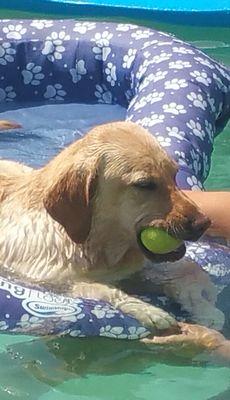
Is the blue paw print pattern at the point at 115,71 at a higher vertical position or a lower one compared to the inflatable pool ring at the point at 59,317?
lower

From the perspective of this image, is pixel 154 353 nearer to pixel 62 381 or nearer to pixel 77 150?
pixel 62 381

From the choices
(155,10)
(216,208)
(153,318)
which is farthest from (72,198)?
(155,10)

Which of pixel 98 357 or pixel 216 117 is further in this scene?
pixel 216 117

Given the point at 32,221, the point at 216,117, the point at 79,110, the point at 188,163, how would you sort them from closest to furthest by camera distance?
the point at 32,221, the point at 188,163, the point at 216,117, the point at 79,110

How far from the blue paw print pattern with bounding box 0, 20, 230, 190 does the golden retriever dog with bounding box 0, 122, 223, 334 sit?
151 centimetres

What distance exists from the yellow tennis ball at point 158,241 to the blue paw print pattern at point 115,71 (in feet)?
5.35

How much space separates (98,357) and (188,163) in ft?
4.58

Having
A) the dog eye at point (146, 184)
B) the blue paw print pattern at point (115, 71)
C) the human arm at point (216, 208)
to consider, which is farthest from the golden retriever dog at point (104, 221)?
the blue paw print pattern at point (115, 71)

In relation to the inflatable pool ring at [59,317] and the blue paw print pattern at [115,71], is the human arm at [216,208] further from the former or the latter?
the blue paw print pattern at [115,71]

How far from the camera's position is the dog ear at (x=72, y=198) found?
4035 mm

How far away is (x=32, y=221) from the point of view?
4293 mm

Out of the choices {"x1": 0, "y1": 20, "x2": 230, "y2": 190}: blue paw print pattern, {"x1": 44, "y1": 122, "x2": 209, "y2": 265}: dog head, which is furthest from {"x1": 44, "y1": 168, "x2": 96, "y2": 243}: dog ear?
{"x1": 0, "y1": 20, "x2": 230, "y2": 190}: blue paw print pattern

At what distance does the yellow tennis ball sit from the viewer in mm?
4039

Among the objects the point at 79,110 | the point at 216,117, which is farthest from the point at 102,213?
the point at 79,110
